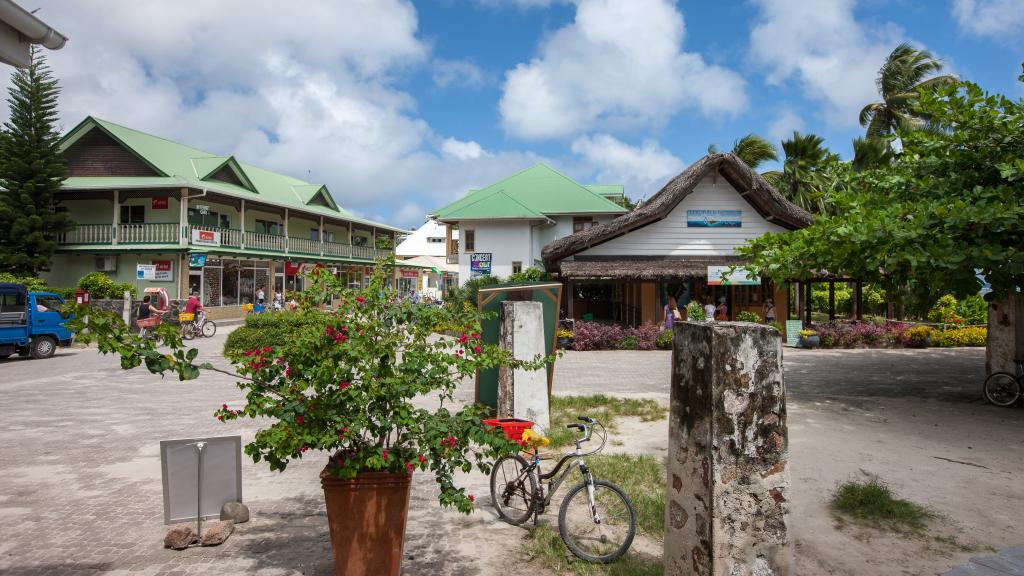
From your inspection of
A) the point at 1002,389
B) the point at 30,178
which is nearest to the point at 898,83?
the point at 1002,389

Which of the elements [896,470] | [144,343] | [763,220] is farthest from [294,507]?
[763,220]

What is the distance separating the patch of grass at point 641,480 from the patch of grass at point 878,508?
156 centimetres

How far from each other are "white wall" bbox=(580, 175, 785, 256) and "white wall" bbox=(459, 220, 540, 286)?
387 inches

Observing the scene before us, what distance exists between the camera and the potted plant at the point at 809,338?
Answer: 61.0 ft

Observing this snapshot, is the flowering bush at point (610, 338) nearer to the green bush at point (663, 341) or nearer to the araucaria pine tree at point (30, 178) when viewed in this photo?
the green bush at point (663, 341)

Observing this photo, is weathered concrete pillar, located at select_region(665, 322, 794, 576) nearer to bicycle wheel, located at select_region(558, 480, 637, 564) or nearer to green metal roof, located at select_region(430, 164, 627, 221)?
bicycle wheel, located at select_region(558, 480, 637, 564)

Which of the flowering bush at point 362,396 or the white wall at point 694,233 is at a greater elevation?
the white wall at point 694,233

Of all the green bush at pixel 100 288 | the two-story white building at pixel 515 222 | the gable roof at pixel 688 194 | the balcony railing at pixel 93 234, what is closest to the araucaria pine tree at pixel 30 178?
the balcony railing at pixel 93 234

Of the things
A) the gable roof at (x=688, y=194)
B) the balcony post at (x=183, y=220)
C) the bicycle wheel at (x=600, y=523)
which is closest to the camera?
the bicycle wheel at (x=600, y=523)

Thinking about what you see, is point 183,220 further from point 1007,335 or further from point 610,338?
point 1007,335

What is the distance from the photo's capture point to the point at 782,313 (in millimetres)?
21578

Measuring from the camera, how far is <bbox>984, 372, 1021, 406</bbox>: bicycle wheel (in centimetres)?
952

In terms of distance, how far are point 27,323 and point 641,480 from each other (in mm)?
16368

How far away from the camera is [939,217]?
7.82m
